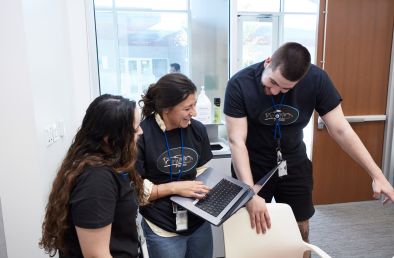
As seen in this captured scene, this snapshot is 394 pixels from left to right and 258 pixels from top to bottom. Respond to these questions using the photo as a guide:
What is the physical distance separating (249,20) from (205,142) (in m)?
3.92

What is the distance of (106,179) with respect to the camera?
0.84 m

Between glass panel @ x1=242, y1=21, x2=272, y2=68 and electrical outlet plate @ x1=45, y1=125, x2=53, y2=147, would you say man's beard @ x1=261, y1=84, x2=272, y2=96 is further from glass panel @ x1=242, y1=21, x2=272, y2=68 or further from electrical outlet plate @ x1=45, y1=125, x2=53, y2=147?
glass panel @ x1=242, y1=21, x2=272, y2=68

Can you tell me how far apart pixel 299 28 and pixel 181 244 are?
16.4ft

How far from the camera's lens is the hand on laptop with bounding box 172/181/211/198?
1.21 metres

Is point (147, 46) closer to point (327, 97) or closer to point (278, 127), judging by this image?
point (278, 127)

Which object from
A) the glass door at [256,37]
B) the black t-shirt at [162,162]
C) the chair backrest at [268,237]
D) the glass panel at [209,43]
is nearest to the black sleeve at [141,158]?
the black t-shirt at [162,162]

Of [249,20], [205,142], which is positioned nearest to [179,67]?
[205,142]

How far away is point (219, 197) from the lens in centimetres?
124

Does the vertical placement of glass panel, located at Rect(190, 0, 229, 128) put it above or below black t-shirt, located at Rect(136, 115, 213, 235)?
above

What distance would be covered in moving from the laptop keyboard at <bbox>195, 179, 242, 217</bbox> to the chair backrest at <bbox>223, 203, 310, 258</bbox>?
140 millimetres

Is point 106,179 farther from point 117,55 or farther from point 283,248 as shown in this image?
point 117,55

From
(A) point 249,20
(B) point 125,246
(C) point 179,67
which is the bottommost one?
(B) point 125,246

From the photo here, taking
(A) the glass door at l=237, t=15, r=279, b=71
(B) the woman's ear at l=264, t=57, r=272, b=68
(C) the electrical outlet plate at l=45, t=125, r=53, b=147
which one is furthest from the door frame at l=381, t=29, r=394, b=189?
(C) the electrical outlet plate at l=45, t=125, r=53, b=147

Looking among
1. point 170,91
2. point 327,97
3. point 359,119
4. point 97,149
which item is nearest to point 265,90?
point 327,97
